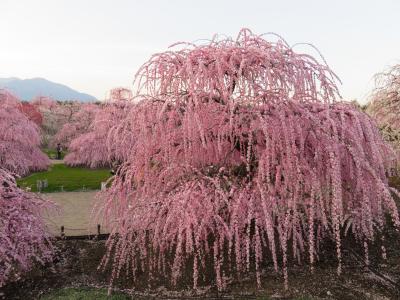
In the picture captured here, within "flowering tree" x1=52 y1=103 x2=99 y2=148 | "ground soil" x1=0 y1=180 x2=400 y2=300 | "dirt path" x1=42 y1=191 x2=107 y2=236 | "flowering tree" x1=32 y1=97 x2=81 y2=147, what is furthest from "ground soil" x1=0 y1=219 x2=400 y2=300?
"flowering tree" x1=32 y1=97 x2=81 y2=147

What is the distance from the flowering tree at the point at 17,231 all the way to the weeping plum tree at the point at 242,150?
215 centimetres

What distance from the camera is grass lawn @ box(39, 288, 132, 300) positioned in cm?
675

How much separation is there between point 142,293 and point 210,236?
6.15 ft

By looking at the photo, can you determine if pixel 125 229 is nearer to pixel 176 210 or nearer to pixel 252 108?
pixel 176 210

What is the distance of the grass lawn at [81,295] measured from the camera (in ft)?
22.2

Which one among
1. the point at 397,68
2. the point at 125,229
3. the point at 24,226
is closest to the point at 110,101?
the point at 397,68

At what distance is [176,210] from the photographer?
5.48 metres

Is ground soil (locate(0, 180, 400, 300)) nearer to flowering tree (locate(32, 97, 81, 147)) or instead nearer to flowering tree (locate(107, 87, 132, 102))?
flowering tree (locate(107, 87, 132, 102))

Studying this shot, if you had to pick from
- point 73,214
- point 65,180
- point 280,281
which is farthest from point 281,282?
point 65,180

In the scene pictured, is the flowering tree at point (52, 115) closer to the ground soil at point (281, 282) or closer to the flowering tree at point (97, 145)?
the flowering tree at point (97, 145)

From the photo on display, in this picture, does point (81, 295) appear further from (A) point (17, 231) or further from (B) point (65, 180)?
(B) point (65, 180)

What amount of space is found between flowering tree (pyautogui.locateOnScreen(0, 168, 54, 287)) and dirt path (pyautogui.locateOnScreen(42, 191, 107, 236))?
1.97 m

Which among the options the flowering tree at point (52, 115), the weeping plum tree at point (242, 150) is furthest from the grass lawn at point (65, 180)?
the flowering tree at point (52, 115)

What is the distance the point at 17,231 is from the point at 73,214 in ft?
21.7
